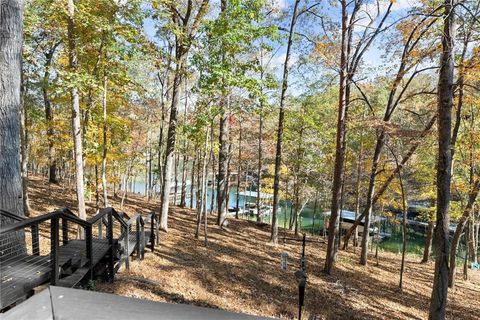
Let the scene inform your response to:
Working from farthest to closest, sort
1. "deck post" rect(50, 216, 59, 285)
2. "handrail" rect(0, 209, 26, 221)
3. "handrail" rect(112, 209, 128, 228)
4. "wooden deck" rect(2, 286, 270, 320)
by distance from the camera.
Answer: "handrail" rect(112, 209, 128, 228) < "handrail" rect(0, 209, 26, 221) < "deck post" rect(50, 216, 59, 285) < "wooden deck" rect(2, 286, 270, 320)

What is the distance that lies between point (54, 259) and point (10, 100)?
2.28m

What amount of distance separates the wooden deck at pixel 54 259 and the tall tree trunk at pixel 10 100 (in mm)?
455

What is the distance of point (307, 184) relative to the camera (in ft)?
68.3

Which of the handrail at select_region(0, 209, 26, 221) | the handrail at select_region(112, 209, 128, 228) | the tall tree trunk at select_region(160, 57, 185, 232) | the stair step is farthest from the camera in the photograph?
the tall tree trunk at select_region(160, 57, 185, 232)

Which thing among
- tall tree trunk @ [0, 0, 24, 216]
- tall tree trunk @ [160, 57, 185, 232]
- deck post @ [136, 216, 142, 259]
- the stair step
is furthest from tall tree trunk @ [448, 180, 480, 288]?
tall tree trunk @ [0, 0, 24, 216]

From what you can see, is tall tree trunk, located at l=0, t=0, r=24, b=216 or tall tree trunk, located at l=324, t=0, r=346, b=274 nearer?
tall tree trunk, located at l=0, t=0, r=24, b=216

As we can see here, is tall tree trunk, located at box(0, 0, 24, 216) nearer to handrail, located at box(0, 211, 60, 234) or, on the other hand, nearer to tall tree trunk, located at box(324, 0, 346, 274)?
handrail, located at box(0, 211, 60, 234)

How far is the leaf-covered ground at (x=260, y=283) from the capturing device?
5984 mm

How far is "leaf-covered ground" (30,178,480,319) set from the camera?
5984 mm

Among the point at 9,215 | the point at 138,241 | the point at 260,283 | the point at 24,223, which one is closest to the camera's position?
the point at 24,223

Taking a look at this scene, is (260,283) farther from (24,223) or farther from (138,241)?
(24,223)

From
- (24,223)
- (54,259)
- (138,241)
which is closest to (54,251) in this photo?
(54,259)

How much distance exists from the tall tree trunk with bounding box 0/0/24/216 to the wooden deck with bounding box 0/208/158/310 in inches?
17.9

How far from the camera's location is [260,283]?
7.72 m
